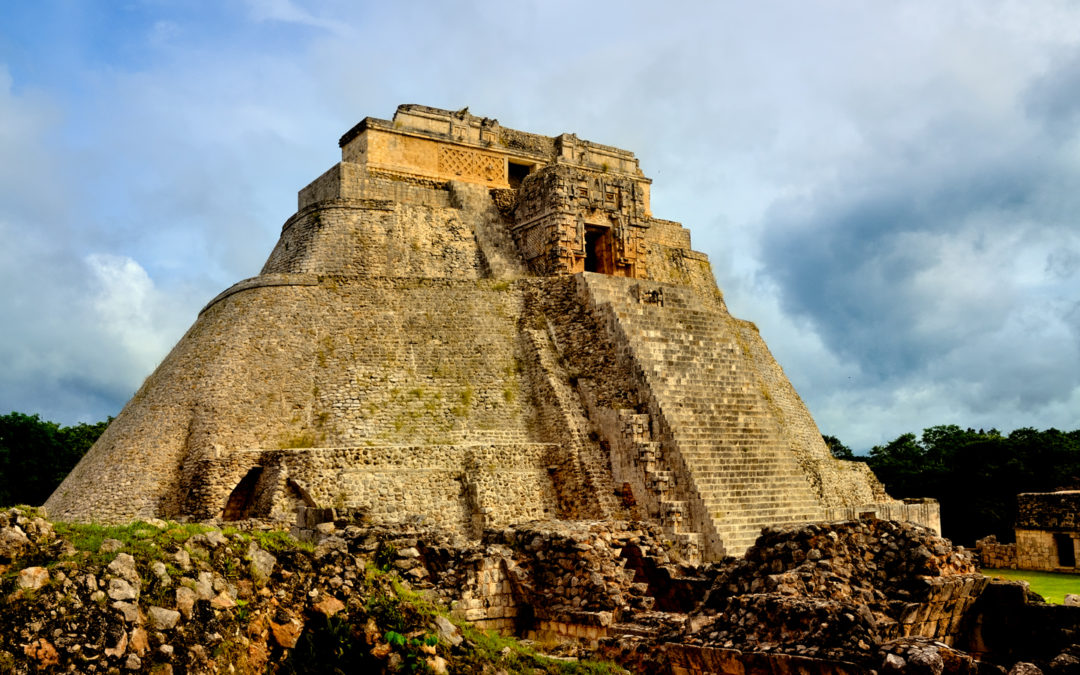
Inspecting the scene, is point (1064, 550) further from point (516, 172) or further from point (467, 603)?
point (516, 172)

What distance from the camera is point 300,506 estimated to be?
17.1 meters

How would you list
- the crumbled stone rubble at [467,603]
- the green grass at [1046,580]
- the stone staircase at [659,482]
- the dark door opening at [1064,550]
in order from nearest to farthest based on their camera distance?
the crumbled stone rubble at [467,603] → the green grass at [1046,580] → the stone staircase at [659,482] → the dark door opening at [1064,550]

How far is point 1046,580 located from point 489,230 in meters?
15.5

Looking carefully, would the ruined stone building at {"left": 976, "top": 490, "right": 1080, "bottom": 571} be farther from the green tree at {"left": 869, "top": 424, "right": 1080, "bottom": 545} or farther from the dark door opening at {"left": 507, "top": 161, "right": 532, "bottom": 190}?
the dark door opening at {"left": 507, "top": 161, "right": 532, "bottom": 190}

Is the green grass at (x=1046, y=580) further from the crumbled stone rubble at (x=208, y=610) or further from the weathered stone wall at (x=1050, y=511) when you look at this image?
the crumbled stone rubble at (x=208, y=610)

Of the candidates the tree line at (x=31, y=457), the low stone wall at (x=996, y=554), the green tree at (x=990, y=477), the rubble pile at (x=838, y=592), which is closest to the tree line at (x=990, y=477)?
the green tree at (x=990, y=477)

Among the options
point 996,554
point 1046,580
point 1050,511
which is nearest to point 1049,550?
point 1050,511

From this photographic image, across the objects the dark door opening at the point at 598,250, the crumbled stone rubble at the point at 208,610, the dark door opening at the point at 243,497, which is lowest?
the crumbled stone rubble at the point at 208,610

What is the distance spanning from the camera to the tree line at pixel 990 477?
112 ft

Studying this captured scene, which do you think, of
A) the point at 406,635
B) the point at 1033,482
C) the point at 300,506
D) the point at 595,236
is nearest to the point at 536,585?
the point at 406,635

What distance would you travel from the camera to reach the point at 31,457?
3559 cm

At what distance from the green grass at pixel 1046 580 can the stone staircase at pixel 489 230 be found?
13.1m

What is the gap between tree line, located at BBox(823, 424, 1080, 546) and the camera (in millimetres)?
34031

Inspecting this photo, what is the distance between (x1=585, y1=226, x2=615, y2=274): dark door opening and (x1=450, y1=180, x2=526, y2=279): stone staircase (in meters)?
2.22
